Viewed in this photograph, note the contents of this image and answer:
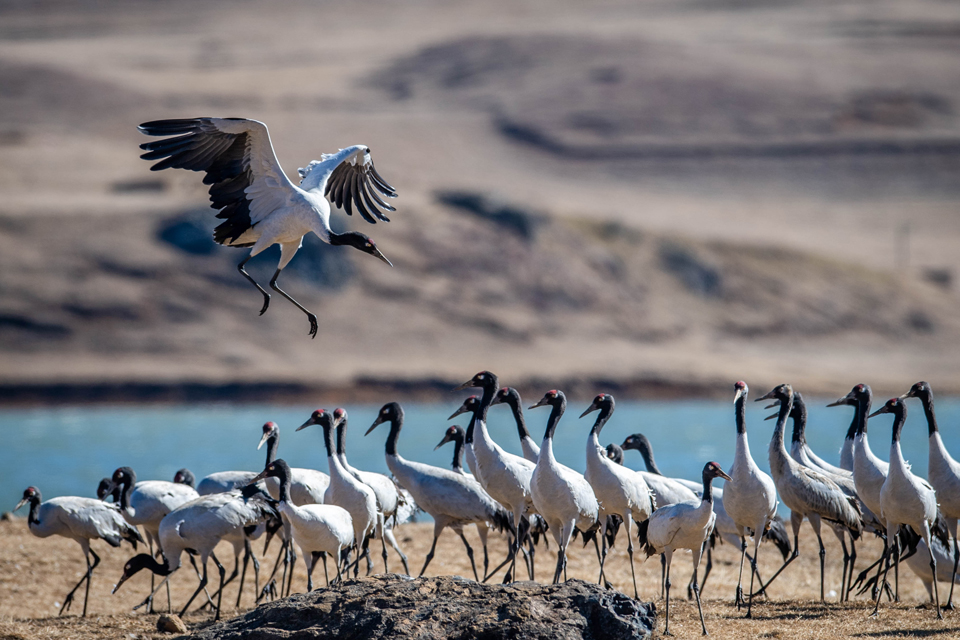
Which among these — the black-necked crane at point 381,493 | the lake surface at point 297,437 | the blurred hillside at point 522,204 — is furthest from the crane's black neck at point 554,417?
the blurred hillside at point 522,204

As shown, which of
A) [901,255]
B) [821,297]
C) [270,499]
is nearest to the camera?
[270,499]

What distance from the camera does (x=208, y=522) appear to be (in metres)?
11.4

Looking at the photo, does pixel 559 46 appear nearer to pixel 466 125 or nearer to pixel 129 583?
pixel 466 125

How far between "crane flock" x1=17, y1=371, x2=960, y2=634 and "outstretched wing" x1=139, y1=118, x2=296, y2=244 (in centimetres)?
247

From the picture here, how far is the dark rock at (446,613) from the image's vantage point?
8305 millimetres

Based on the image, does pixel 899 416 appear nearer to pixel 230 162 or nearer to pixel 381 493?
pixel 381 493

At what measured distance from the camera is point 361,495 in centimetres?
1173

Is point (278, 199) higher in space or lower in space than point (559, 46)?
lower

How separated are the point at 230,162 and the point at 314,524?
3682mm

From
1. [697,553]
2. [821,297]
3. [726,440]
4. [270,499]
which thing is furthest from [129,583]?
[821,297]

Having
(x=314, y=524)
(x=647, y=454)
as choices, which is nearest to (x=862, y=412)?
(x=647, y=454)

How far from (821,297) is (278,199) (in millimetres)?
53526

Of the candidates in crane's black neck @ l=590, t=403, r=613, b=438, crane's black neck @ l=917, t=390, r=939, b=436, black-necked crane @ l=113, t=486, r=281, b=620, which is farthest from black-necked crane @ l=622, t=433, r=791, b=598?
black-necked crane @ l=113, t=486, r=281, b=620

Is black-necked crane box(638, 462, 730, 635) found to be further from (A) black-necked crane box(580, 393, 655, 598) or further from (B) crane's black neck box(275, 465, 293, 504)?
(B) crane's black neck box(275, 465, 293, 504)
